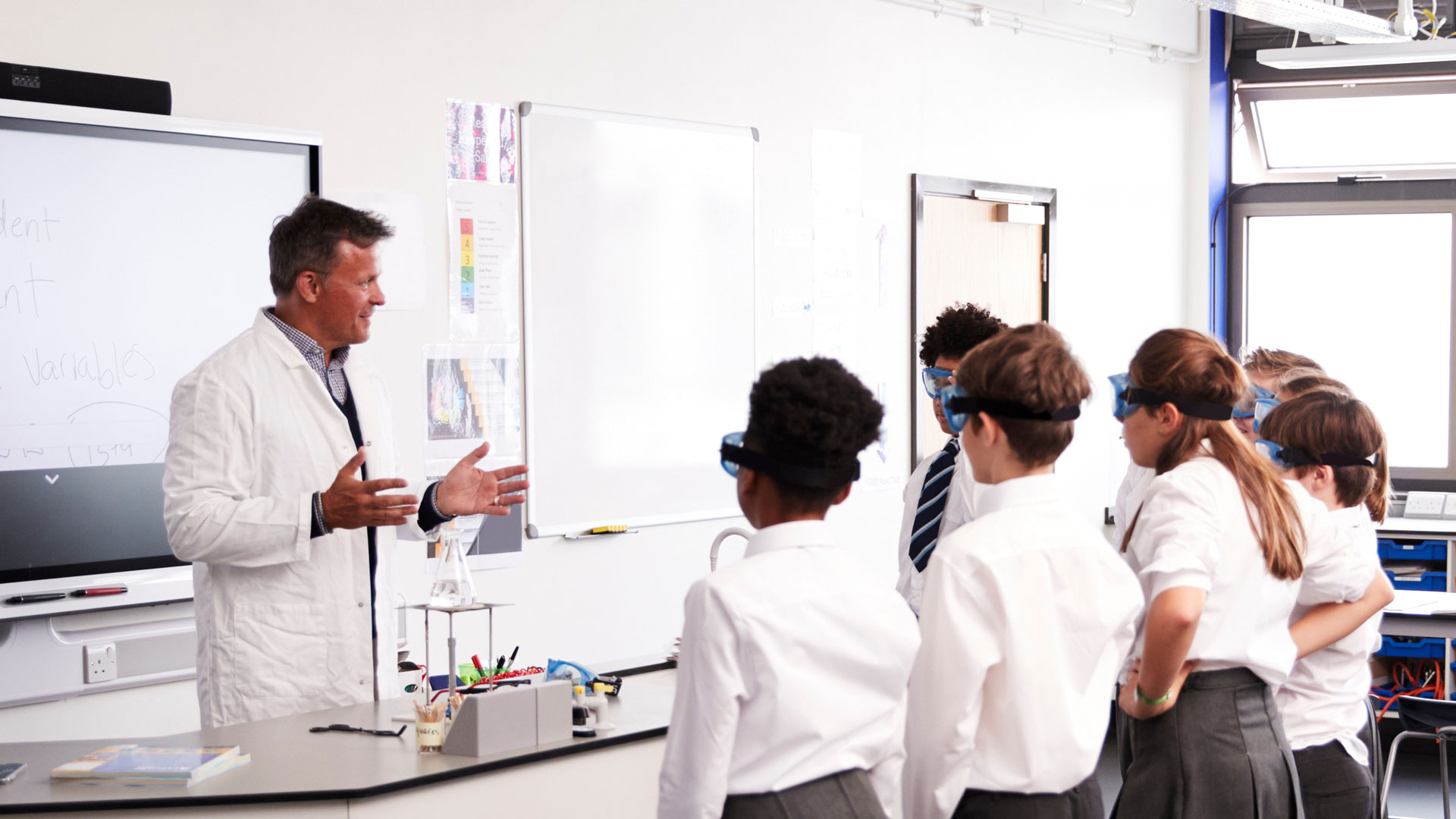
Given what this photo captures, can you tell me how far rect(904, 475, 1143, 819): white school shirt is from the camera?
177 cm

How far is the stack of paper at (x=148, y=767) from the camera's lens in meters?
1.92

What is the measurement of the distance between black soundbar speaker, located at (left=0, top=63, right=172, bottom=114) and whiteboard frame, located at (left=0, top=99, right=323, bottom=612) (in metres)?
0.03

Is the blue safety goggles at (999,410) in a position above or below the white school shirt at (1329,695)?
above

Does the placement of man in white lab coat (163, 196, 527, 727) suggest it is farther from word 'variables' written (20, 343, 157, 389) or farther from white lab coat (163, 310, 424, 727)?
word 'variables' written (20, 343, 157, 389)

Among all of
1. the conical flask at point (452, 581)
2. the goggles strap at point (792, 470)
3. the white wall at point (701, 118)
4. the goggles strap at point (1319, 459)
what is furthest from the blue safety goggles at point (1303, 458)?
the white wall at point (701, 118)

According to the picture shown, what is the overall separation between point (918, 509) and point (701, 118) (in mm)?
2226

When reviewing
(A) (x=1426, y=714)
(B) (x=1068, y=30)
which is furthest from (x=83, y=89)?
(B) (x=1068, y=30)

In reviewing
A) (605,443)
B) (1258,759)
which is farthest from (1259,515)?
(605,443)

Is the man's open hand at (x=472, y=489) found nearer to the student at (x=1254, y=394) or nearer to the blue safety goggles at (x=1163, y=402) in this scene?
the blue safety goggles at (x=1163, y=402)

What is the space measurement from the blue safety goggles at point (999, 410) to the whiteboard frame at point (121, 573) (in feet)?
7.43

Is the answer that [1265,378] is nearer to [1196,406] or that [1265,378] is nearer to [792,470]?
[1196,406]

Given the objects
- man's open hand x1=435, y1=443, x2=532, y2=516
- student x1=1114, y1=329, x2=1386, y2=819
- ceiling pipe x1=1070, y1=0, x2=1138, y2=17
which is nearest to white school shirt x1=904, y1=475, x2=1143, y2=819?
student x1=1114, y1=329, x2=1386, y2=819

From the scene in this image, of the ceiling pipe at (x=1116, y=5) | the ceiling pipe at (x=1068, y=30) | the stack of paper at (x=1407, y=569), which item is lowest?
the stack of paper at (x=1407, y=569)

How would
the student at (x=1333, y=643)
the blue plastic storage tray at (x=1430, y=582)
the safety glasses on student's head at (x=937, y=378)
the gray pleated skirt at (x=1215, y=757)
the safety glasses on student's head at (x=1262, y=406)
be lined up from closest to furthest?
the gray pleated skirt at (x=1215, y=757), the student at (x=1333, y=643), the safety glasses on student's head at (x=937, y=378), the safety glasses on student's head at (x=1262, y=406), the blue plastic storage tray at (x=1430, y=582)
